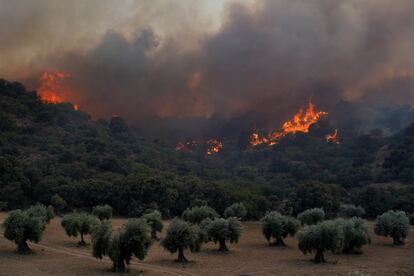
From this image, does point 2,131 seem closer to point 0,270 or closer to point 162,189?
point 162,189

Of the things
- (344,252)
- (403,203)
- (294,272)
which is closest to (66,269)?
(294,272)

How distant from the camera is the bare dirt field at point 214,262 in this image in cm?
5412

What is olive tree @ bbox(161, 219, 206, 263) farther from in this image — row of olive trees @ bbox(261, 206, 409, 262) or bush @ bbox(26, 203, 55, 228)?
bush @ bbox(26, 203, 55, 228)

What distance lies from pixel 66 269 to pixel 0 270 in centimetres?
739

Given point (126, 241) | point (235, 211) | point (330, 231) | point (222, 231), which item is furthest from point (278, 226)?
point (126, 241)

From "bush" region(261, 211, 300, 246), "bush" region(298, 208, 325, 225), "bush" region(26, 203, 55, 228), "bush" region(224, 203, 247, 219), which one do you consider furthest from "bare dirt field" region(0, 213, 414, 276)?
"bush" region(224, 203, 247, 219)

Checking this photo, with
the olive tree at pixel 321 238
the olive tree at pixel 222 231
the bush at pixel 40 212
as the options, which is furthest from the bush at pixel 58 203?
the olive tree at pixel 321 238

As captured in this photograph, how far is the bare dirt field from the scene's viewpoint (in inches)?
2131

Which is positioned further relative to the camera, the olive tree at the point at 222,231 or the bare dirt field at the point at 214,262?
the olive tree at the point at 222,231

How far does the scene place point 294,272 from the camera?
55250 millimetres

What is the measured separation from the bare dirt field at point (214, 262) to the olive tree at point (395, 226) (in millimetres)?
3553

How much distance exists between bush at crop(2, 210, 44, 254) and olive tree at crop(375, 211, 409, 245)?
60.7 metres

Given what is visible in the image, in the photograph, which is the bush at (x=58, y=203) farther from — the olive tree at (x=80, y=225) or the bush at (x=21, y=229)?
the bush at (x=21, y=229)

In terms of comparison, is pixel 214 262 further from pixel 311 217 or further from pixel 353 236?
pixel 311 217
